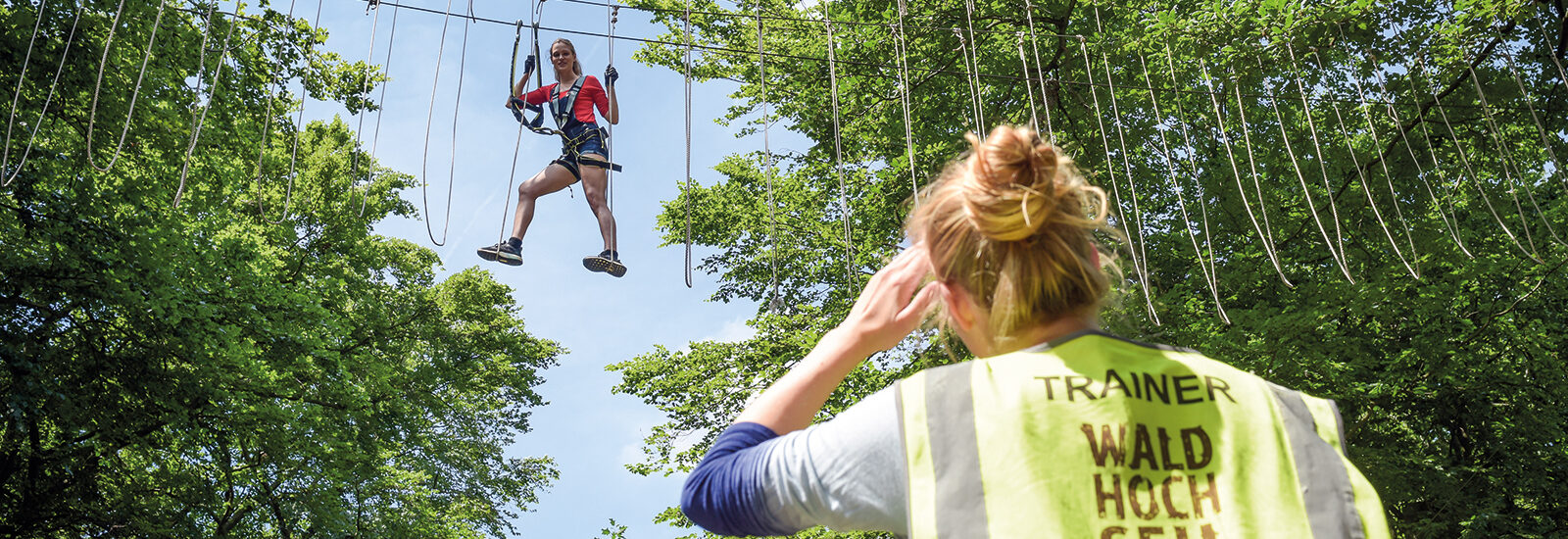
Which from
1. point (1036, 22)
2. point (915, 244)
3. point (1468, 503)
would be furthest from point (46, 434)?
point (1468, 503)

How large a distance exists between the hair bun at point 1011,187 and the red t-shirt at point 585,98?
22.4 ft

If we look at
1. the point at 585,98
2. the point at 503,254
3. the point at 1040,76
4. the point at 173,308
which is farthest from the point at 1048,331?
the point at 173,308

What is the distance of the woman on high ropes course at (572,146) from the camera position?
7719 mm

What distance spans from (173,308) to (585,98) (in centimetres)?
581

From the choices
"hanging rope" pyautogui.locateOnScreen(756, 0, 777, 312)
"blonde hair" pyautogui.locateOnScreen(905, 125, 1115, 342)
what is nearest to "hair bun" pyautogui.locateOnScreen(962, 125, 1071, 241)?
"blonde hair" pyautogui.locateOnScreen(905, 125, 1115, 342)

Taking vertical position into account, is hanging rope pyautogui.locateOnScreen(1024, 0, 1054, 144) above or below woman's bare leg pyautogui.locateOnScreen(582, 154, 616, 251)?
above

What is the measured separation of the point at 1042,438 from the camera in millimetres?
1071

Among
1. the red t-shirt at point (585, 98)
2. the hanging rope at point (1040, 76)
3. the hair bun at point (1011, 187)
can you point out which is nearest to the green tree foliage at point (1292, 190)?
the hanging rope at point (1040, 76)

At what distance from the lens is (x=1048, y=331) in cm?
117

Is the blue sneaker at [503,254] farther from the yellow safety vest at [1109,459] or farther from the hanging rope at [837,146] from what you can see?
the yellow safety vest at [1109,459]

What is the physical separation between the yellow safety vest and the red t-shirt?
22.8 feet

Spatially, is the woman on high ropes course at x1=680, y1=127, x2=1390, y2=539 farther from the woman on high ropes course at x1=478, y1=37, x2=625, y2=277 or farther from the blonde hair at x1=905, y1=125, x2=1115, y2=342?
the woman on high ropes course at x1=478, y1=37, x2=625, y2=277

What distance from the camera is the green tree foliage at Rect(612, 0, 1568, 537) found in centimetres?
1049

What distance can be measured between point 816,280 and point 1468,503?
812 cm
